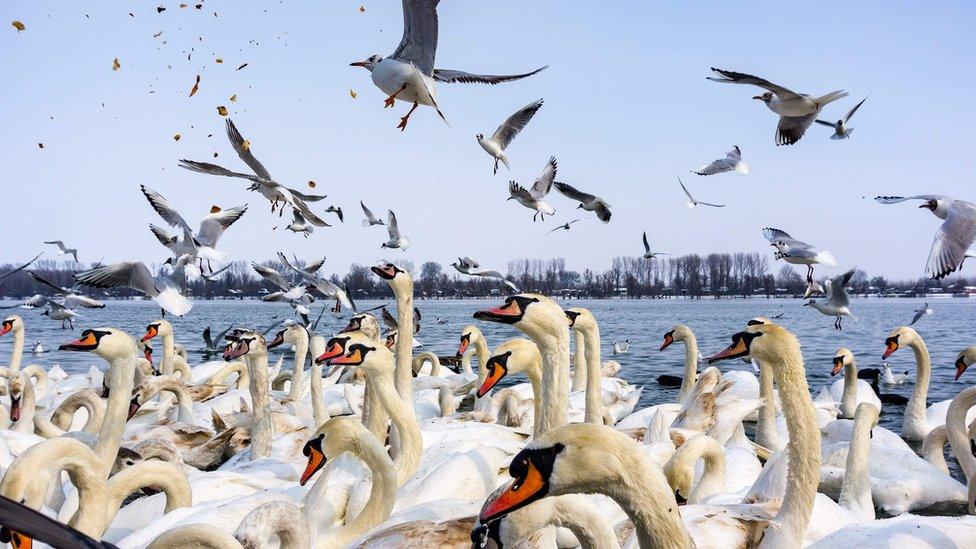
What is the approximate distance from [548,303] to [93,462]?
9.11 ft

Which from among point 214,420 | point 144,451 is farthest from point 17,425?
point 144,451

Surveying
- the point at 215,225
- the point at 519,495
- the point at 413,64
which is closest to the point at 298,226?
the point at 215,225

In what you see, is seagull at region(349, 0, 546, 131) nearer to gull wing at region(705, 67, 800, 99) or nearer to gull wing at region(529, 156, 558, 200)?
gull wing at region(705, 67, 800, 99)

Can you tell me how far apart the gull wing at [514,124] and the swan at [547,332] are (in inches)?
293

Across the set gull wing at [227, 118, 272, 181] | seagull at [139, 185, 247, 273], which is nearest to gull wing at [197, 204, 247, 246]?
seagull at [139, 185, 247, 273]

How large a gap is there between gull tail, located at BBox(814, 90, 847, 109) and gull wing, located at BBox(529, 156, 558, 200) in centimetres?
498

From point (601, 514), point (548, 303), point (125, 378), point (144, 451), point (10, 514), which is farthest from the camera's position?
point (144, 451)

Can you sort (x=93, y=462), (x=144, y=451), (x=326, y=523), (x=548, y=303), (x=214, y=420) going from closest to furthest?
1. (x=93, y=462)
2. (x=326, y=523)
3. (x=548, y=303)
4. (x=144, y=451)
5. (x=214, y=420)

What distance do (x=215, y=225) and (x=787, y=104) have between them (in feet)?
24.9

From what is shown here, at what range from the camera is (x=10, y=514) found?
1.32 meters

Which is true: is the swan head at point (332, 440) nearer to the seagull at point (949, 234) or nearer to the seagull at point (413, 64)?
the seagull at point (413, 64)

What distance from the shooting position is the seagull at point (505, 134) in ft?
39.7

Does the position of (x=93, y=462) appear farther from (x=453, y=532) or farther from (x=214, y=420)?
(x=214, y=420)

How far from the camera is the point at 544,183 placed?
1315cm
